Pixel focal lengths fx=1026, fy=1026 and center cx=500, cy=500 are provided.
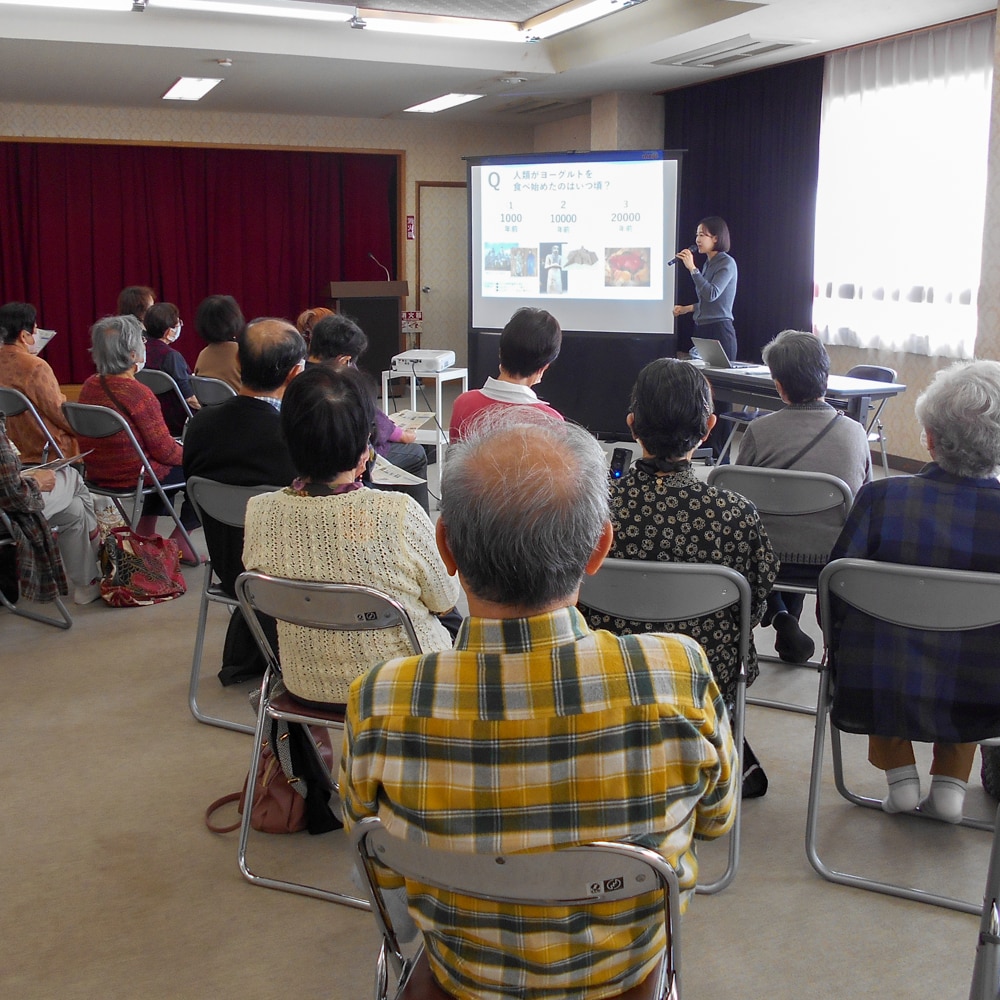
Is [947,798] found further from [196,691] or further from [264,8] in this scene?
[264,8]

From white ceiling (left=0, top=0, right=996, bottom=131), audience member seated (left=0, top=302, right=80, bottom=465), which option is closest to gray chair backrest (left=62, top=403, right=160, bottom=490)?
audience member seated (left=0, top=302, right=80, bottom=465)

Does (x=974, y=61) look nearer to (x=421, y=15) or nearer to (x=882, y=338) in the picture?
(x=882, y=338)

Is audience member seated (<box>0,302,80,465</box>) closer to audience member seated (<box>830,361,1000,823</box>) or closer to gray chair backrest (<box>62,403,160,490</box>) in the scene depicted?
gray chair backrest (<box>62,403,160,490</box>)

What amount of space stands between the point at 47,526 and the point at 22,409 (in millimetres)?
873

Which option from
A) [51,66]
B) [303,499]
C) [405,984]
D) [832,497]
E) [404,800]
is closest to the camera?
[404,800]

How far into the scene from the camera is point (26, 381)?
4.39 m

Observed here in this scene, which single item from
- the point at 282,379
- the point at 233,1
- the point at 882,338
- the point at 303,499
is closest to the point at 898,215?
the point at 882,338

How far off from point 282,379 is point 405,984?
2.08 meters

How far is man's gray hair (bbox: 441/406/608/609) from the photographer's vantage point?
3.57ft

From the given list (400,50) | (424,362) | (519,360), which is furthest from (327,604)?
(400,50)

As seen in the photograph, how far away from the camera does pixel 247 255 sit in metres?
10.4

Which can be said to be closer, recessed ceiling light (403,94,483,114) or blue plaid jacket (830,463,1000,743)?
blue plaid jacket (830,463,1000,743)

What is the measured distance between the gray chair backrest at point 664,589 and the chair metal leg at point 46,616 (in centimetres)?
242

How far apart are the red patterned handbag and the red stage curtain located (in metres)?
6.43
